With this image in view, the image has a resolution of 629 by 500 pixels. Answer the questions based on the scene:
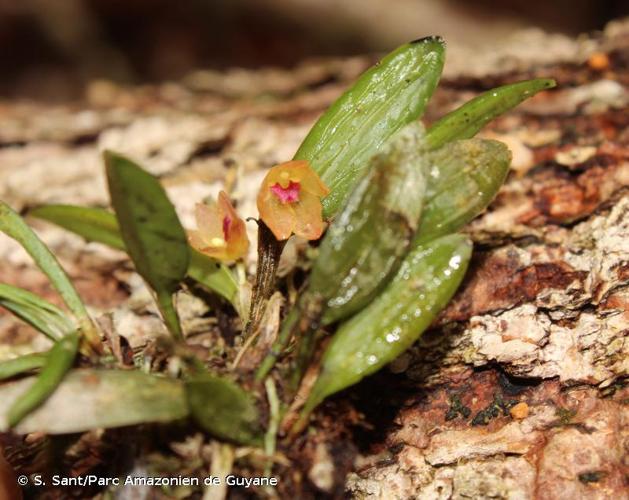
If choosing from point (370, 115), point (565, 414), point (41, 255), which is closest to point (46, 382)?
point (41, 255)

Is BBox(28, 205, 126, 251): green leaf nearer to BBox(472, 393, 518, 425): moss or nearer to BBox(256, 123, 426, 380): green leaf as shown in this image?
BBox(256, 123, 426, 380): green leaf

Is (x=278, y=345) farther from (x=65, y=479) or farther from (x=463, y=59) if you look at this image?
(x=463, y=59)

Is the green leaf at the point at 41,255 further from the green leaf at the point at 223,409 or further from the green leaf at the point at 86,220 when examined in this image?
the green leaf at the point at 223,409

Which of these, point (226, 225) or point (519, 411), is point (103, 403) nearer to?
point (226, 225)

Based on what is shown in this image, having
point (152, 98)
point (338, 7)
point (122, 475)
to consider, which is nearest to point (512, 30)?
point (338, 7)

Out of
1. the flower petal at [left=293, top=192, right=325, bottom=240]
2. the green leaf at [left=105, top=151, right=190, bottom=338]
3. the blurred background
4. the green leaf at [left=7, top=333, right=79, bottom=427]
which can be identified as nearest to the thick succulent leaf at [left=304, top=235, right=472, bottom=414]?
the flower petal at [left=293, top=192, right=325, bottom=240]
